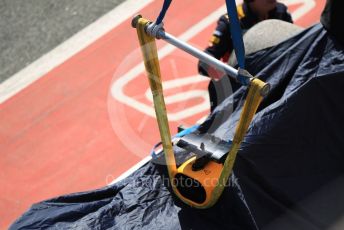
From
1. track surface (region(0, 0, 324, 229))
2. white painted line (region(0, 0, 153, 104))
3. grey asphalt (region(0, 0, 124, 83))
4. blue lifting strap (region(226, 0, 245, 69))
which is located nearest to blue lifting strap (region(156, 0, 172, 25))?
blue lifting strap (region(226, 0, 245, 69))

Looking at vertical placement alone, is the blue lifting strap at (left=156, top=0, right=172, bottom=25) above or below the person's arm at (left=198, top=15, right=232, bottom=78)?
above

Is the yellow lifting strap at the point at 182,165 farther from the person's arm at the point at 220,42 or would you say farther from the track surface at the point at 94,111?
the track surface at the point at 94,111

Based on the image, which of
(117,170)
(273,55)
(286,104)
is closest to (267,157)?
(286,104)

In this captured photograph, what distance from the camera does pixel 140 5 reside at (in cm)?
834

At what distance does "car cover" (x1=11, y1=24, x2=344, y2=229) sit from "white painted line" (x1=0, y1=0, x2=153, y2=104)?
12.4 ft

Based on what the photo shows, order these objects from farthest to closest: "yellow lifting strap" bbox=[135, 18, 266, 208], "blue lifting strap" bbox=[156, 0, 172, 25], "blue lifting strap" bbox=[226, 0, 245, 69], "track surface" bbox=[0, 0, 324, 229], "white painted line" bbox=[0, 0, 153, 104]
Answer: "white painted line" bbox=[0, 0, 153, 104] → "track surface" bbox=[0, 0, 324, 229] → "yellow lifting strap" bbox=[135, 18, 266, 208] → "blue lifting strap" bbox=[156, 0, 172, 25] → "blue lifting strap" bbox=[226, 0, 245, 69]

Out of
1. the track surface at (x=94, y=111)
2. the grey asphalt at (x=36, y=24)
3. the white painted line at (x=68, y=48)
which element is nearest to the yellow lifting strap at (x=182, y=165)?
the track surface at (x=94, y=111)

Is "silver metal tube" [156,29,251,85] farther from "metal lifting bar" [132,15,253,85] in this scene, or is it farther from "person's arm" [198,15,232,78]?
"person's arm" [198,15,232,78]

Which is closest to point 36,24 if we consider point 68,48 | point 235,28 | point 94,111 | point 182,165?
point 68,48

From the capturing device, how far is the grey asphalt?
7.95 meters

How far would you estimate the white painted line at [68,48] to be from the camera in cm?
A: 744

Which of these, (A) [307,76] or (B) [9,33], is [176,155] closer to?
(A) [307,76]

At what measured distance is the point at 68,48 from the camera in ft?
25.7

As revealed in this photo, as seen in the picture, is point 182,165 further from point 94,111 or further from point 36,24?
point 36,24
